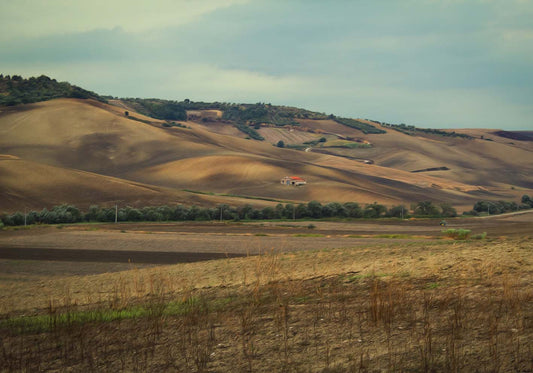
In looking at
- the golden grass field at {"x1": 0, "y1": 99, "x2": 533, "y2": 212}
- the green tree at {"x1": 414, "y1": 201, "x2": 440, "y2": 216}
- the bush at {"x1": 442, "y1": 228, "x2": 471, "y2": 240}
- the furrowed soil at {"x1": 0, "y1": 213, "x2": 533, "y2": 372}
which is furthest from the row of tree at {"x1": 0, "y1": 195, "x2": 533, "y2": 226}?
the furrowed soil at {"x1": 0, "y1": 213, "x2": 533, "y2": 372}

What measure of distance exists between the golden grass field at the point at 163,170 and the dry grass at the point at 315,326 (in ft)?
236

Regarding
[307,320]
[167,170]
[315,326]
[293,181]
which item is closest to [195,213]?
[293,181]

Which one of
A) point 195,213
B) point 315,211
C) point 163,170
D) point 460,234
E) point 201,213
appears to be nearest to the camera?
point 460,234

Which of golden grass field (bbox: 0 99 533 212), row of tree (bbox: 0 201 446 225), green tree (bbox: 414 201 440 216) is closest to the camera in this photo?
row of tree (bbox: 0 201 446 225)

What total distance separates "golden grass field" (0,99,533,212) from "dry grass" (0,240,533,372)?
71804mm

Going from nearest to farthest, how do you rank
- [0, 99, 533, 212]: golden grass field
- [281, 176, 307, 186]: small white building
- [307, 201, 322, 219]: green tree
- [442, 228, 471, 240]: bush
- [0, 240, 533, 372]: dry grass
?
[0, 240, 533, 372]: dry grass < [442, 228, 471, 240]: bush < [307, 201, 322, 219]: green tree < [0, 99, 533, 212]: golden grass field < [281, 176, 307, 186]: small white building

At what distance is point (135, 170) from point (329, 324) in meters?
133

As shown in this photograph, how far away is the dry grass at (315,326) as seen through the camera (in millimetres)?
8383

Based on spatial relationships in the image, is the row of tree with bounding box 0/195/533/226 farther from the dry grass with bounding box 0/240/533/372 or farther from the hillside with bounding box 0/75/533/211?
the dry grass with bounding box 0/240/533/372

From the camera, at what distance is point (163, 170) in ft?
443

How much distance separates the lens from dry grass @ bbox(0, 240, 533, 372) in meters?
8.38

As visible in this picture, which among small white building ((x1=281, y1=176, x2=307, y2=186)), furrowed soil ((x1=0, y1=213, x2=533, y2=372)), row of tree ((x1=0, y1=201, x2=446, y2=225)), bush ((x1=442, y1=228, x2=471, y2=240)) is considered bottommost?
row of tree ((x1=0, y1=201, x2=446, y2=225))

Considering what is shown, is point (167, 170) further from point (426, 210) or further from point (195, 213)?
point (426, 210)

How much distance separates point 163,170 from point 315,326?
127728 mm
